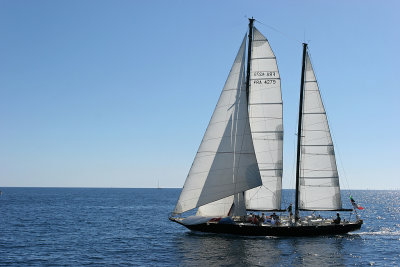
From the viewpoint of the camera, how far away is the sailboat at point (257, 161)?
125ft

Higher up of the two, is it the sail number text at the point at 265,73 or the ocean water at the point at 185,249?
the sail number text at the point at 265,73

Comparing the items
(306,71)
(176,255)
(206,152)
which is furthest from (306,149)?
(176,255)

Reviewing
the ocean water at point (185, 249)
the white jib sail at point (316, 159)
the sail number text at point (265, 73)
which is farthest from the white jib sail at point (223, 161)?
the white jib sail at point (316, 159)

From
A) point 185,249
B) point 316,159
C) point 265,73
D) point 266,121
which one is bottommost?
point 185,249

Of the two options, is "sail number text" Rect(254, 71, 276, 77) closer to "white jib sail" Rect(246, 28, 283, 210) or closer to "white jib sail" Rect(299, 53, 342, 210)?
"white jib sail" Rect(246, 28, 283, 210)

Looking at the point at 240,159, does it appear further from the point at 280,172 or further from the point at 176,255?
the point at 176,255

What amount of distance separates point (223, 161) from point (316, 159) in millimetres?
11201

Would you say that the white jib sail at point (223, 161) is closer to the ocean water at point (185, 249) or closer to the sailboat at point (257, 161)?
the sailboat at point (257, 161)

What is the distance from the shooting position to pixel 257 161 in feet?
136

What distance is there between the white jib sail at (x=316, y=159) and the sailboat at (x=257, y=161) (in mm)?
100

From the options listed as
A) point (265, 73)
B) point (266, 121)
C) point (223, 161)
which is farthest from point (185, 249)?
point (265, 73)

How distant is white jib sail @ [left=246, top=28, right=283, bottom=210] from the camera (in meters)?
41.9

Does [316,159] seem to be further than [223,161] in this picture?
Yes

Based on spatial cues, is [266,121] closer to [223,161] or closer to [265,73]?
[265,73]
